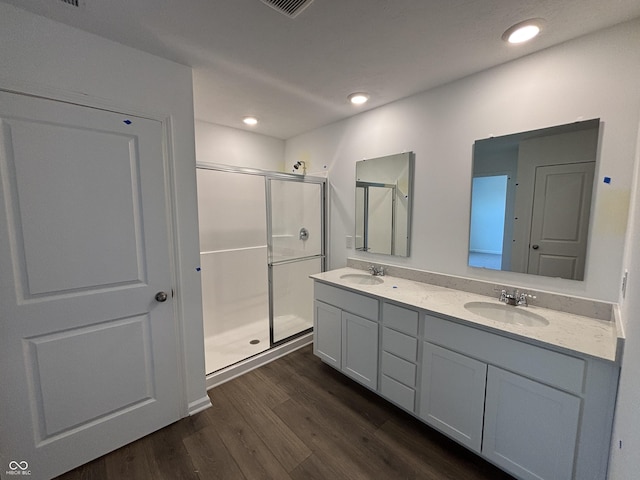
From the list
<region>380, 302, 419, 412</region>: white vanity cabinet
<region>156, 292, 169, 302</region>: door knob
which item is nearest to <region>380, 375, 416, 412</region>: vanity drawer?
<region>380, 302, 419, 412</region>: white vanity cabinet

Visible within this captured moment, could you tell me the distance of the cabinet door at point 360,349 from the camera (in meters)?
1.97

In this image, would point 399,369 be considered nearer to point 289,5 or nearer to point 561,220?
point 561,220

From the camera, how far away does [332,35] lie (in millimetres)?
1426

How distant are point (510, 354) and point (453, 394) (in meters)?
0.44

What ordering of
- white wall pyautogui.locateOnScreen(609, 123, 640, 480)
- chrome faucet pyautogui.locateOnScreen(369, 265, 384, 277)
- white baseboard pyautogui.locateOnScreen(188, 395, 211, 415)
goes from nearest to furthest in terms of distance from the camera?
1. white wall pyautogui.locateOnScreen(609, 123, 640, 480)
2. white baseboard pyautogui.locateOnScreen(188, 395, 211, 415)
3. chrome faucet pyautogui.locateOnScreen(369, 265, 384, 277)

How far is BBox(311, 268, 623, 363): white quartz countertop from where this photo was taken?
3.82ft

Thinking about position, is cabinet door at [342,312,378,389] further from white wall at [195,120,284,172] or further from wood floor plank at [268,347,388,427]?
white wall at [195,120,284,172]

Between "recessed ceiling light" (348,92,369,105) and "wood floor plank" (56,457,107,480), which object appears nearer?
"wood floor plank" (56,457,107,480)

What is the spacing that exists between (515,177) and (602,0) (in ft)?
2.83

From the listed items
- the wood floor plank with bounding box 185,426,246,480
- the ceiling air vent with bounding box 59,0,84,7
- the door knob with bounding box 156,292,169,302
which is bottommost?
the wood floor plank with bounding box 185,426,246,480

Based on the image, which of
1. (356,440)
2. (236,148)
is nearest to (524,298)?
(356,440)

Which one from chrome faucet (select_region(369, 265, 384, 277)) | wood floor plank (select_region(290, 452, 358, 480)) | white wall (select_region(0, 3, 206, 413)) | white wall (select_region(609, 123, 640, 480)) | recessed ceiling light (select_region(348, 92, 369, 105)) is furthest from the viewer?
chrome faucet (select_region(369, 265, 384, 277))

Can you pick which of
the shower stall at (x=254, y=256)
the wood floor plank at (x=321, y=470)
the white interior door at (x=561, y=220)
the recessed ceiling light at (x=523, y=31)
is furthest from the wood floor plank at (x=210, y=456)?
the recessed ceiling light at (x=523, y=31)

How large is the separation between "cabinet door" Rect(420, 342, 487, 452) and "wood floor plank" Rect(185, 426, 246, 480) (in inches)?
47.0
